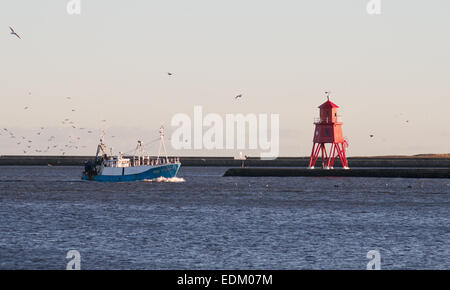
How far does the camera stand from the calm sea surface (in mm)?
38031

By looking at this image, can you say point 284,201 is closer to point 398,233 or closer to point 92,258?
point 398,233

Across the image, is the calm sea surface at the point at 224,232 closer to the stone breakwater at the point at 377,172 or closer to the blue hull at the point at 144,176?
the stone breakwater at the point at 377,172

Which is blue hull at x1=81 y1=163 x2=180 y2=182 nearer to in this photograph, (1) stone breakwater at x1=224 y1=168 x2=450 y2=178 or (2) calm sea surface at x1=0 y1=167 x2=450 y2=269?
(1) stone breakwater at x1=224 y1=168 x2=450 y2=178

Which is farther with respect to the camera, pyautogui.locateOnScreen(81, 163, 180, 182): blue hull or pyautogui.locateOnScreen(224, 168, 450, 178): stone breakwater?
pyautogui.locateOnScreen(81, 163, 180, 182): blue hull

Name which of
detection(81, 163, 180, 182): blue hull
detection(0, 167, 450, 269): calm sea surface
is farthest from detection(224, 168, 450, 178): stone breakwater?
detection(0, 167, 450, 269): calm sea surface

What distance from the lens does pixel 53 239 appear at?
155 feet

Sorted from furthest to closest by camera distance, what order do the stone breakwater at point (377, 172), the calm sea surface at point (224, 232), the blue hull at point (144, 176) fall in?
the blue hull at point (144, 176), the stone breakwater at point (377, 172), the calm sea surface at point (224, 232)

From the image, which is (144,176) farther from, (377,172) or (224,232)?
(224,232)

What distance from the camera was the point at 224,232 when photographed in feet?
172

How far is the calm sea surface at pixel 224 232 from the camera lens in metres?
38.0

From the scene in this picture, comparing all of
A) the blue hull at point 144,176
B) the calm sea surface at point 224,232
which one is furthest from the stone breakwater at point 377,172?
the calm sea surface at point 224,232

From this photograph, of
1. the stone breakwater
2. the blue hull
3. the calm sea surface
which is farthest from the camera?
the blue hull

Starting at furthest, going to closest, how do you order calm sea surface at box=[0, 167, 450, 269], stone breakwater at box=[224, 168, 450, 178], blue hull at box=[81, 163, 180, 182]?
blue hull at box=[81, 163, 180, 182] → stone breakwater at box=[224, 168, 450, 178] → calm sea surface at box=[0, 167, 450, 269]
